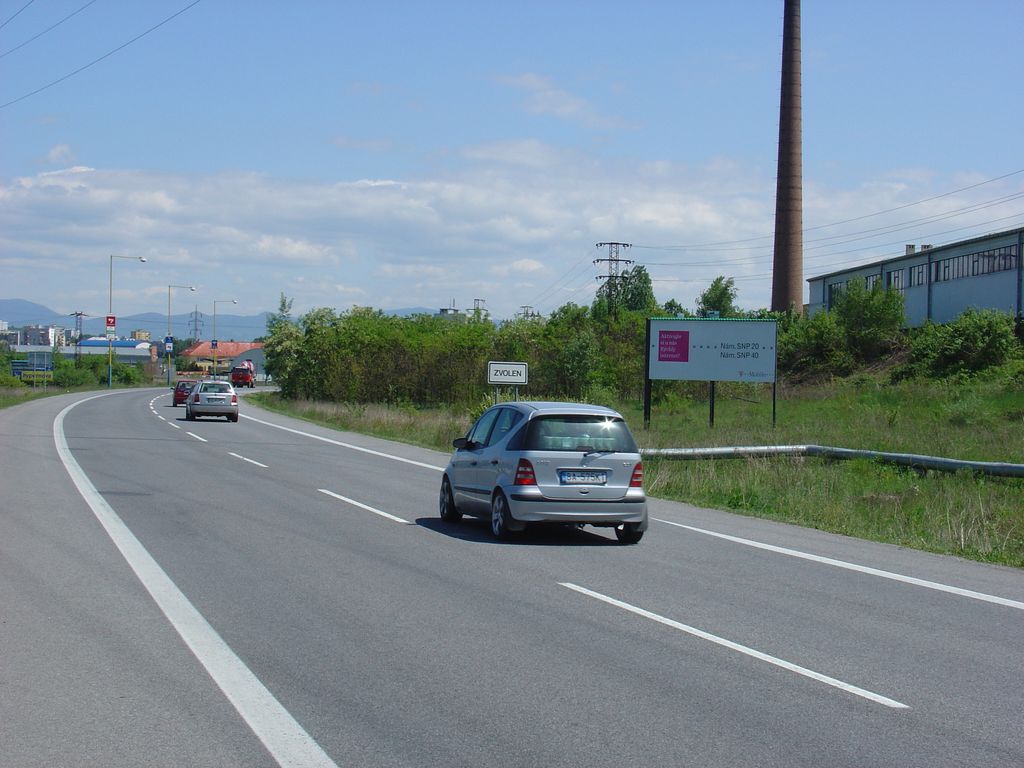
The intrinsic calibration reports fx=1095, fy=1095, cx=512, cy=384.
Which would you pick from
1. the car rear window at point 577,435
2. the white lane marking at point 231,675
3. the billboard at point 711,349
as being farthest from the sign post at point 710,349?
the white lane marking at point 231,675

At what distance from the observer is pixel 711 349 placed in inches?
1425

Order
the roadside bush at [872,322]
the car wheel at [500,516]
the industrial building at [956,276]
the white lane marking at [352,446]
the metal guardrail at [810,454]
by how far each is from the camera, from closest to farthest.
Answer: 1. the car wheel at [500,516]
2. the metal guardrail at [810,454]
3. the white lane marking at [352,446]
4. the industrial building at [956,276]
5. the roadside bush at [872,322]

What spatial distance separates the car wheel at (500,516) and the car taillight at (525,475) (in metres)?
0.34

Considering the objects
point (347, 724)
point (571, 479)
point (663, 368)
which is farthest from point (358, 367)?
point (347, 724)

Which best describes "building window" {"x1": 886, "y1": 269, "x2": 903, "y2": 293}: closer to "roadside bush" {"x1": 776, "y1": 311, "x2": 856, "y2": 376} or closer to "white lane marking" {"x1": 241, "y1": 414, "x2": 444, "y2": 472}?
"roadside bush" {"x1": 776, "y1": 311, "x2": 856, "y2": 376}

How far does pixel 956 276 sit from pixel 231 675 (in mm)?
65472

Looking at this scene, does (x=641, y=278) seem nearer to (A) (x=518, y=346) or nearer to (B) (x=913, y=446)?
(A) (x=518, y=346)

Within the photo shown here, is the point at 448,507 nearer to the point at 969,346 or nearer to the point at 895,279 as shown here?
the point at 969,346

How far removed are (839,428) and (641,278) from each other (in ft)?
300

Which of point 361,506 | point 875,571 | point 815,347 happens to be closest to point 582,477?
point 875,571

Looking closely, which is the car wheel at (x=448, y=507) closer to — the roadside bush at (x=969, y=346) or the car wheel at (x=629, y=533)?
the car wheel at (x=629, y=533)

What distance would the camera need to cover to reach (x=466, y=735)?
5625mm

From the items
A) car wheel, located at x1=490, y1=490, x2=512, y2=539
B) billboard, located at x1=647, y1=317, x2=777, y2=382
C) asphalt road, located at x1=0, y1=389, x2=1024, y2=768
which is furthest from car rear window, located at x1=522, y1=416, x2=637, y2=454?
billboard, located at x1=647, y1=317, x2=777, y2=382

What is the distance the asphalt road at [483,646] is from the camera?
5570 mm
